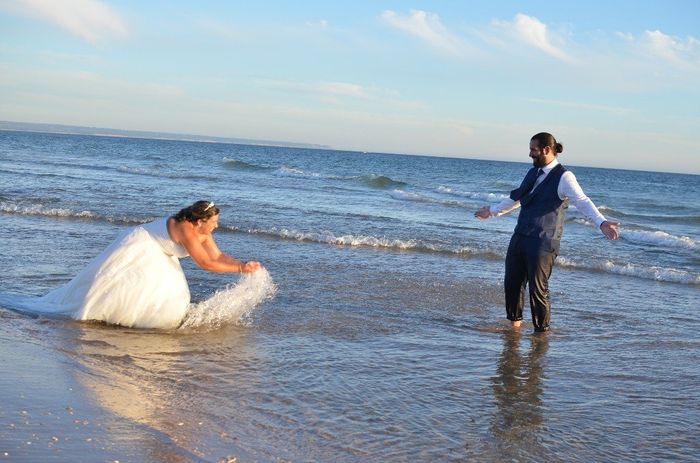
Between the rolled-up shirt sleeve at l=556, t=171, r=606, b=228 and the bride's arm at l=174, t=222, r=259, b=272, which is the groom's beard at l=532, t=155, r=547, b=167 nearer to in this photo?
the rolled-up shirt sleeve at l=556, t=171, r=606, b=228

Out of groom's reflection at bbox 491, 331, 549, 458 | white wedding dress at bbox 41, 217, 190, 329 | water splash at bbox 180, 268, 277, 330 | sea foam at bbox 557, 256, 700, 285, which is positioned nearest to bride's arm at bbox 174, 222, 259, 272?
white wedding dress at bbox 41, 217, 190, 329

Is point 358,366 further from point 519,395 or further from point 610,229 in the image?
point 610,229

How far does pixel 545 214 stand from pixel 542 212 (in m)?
0.03

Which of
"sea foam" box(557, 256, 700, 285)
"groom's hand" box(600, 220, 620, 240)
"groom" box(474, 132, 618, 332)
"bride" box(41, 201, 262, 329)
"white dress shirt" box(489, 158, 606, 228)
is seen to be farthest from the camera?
"sea foam" box(557, 256, 700, 285)

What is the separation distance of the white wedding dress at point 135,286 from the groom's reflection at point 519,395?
9.86 ft

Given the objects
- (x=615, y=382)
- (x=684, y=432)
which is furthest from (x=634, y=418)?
(x=615, y=382)

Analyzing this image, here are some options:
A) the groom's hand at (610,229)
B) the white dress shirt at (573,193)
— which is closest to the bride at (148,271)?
the white dress shirt at (573,193)

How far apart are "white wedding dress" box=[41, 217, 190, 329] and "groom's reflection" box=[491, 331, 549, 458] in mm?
3004

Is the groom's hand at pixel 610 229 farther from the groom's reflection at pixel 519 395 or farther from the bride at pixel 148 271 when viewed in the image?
the bride at pixel 148 271

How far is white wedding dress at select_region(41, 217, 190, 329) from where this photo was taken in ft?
22.3

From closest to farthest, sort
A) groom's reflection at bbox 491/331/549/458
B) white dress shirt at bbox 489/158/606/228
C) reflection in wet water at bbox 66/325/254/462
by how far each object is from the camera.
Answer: reflection in wet water at bbox 66/325/254/462, groom's reflection at bbox 491/331/549/458, white dress shirt at bbox 489/158/606/228

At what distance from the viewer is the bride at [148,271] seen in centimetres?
675

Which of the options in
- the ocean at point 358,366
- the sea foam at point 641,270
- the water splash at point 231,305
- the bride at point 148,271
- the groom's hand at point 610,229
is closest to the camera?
the ocean at point 358,366

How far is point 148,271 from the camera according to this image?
683 centimetres
